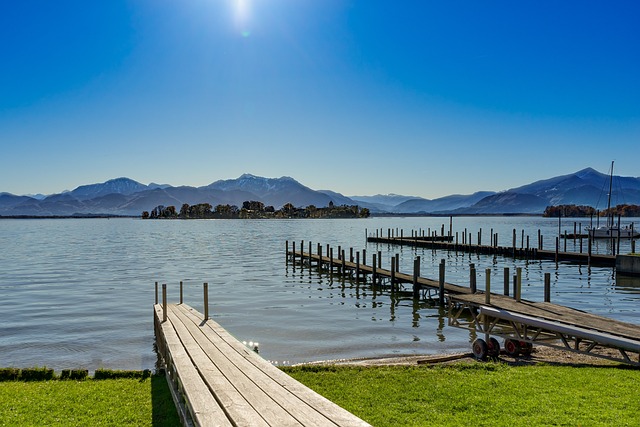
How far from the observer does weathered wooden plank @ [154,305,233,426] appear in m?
6.85

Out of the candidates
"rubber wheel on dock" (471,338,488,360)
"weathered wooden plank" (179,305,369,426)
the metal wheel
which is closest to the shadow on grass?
"weathered wooden plank" (179,305,369,426)

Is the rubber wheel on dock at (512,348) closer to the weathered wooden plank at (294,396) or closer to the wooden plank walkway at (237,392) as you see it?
the wooden plank walkway at (237,392)

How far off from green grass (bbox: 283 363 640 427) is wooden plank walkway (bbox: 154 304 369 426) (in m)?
2.65

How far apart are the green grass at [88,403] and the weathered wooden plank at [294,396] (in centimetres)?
200

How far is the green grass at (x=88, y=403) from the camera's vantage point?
1048 centimetres

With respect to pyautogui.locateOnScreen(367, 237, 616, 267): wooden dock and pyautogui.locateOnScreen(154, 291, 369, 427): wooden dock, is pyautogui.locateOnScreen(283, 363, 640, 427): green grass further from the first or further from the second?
pyautogui.locateOnScreen(367, 237, 616, 267): wooden dock

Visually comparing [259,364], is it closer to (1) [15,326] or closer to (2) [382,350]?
(2) [382,350]

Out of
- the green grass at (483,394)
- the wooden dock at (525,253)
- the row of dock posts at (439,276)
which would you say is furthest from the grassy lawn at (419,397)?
the wooden dock at (525,253)

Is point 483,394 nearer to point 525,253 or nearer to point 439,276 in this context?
point 439,276

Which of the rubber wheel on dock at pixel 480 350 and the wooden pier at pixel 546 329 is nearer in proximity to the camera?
the wooden pier at pixel 546 329

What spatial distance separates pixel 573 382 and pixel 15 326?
80.4 ft

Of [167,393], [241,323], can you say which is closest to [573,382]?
[167,393]

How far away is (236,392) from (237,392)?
2 cm

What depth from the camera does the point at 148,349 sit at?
2052cm
